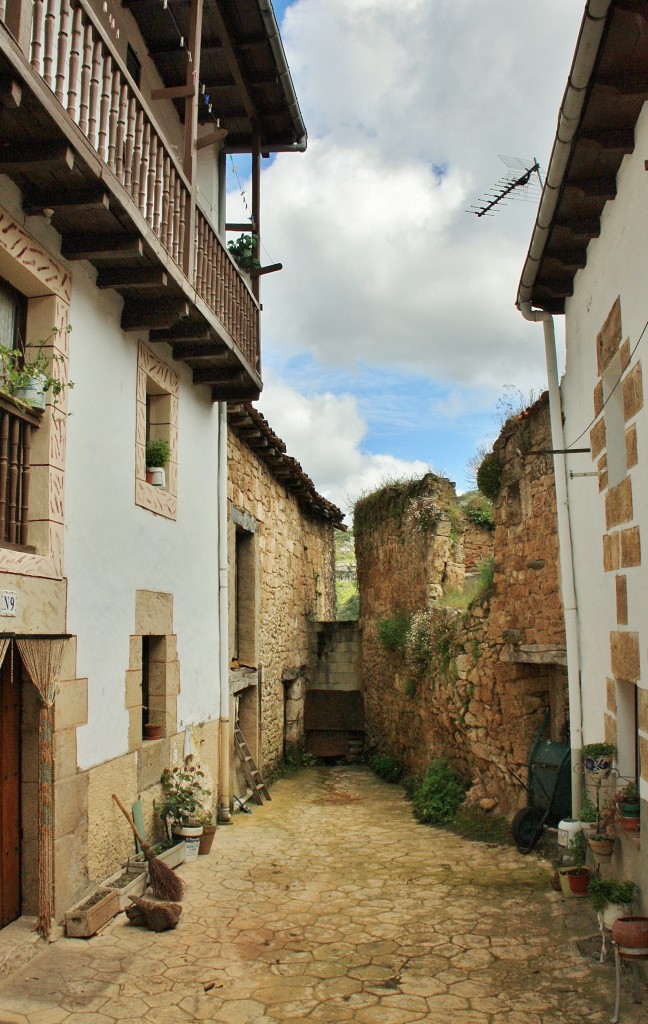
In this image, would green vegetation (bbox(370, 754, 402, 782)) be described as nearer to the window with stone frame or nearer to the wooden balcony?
the window with stone frame

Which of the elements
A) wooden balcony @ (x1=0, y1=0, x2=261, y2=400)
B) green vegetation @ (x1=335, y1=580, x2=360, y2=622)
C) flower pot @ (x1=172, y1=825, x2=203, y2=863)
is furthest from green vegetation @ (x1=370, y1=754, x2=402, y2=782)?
green vegetation @ (x1=335, y1=580, x2=360, y2=622)

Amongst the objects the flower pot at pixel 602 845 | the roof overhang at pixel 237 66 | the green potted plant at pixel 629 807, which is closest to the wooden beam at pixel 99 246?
the roof overhang at pixel 237 66

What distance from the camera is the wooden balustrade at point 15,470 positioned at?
15.8ft

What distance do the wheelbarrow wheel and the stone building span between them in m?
3.68

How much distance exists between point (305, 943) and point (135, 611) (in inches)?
110

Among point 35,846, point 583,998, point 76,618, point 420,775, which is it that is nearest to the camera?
point 583,998

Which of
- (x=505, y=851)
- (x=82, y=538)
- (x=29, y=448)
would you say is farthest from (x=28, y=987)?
(x=505, y=851)

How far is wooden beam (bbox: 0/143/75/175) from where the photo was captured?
178 inches

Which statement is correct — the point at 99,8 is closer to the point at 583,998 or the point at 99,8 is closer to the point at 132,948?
the point at 132,948

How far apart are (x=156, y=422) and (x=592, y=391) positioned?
160 inches

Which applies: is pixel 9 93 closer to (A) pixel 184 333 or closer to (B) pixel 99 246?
(B) pixel 99 246

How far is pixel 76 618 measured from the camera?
214 inches

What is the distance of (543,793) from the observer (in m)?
7.12

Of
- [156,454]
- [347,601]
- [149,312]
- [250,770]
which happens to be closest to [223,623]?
[250,770]
